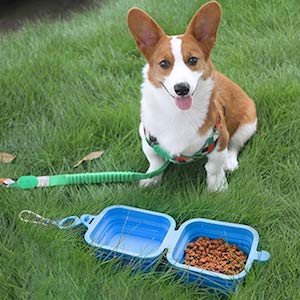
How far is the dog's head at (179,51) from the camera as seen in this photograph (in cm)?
191

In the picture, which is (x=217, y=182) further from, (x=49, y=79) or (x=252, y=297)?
(x=49, y=79)

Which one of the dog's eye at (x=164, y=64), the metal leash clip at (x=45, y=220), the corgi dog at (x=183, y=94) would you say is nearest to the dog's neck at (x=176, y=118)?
the corgi dog at (x=183, y=94)

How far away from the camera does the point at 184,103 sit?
1.98 metres

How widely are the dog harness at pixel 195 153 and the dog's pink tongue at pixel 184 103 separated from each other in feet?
0.63

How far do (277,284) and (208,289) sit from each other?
24cm

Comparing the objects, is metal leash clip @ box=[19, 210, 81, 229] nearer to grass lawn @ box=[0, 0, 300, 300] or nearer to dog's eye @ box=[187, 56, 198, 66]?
grass lawn @ box=[0, 0, 300, 300]

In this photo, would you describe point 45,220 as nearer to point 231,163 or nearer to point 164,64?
point 164,64

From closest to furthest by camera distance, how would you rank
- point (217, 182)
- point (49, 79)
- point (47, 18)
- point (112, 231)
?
point (112, 231) → point (217, 182) → point (49, 79) → point (47, 18)

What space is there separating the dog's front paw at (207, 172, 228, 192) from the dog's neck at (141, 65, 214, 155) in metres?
0.17

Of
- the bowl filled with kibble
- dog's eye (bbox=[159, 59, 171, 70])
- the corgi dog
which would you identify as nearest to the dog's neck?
the corgi dog

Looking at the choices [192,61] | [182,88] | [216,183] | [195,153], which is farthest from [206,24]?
[216,183]

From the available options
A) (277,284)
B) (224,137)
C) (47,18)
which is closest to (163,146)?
(224,137)

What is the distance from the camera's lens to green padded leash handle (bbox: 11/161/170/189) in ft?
7.44

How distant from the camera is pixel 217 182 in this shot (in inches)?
87.4
